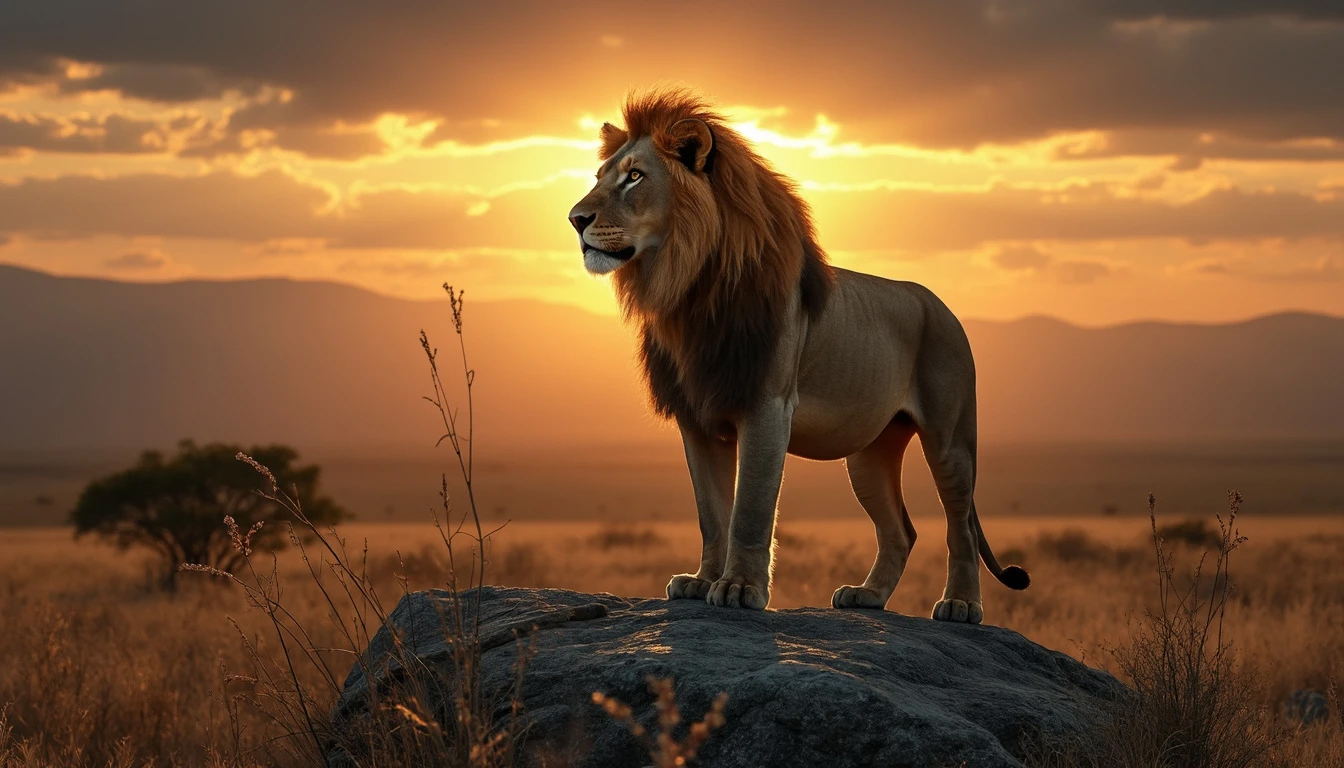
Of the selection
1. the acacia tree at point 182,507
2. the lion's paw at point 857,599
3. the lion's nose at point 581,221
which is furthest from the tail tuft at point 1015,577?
the acacia tree at point 182,507

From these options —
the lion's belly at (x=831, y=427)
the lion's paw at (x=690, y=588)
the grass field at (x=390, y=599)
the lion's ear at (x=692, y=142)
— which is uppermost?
the lion's ear at (x=692, y=142)

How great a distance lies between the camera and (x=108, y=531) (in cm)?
2689

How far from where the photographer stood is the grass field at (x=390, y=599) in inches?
364

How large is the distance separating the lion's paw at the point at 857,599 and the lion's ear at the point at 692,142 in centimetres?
255

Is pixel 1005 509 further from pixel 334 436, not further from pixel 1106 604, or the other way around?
pixel 334 436

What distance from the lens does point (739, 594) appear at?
6.33 metres

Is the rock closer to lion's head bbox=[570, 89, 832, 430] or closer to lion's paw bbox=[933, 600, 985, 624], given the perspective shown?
lion's paw bbox=[933, 600, 985, 624]

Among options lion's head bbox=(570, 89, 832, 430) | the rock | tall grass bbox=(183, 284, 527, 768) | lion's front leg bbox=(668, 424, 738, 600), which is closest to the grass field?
tall grass bbox=(183, 284, 527, 768)

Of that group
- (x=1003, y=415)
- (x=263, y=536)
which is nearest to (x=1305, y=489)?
(x=263, y=536)

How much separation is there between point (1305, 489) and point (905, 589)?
60.9 metres

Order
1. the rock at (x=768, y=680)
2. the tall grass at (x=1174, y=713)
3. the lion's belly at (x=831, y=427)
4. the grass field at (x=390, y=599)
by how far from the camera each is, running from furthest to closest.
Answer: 1. the grass field at (x=390, y=599)
2. the lion's belly at (x=831, y=427)
3. the tall grass at (x=1174, y=713)
4. the rock at (x=768, y=680)

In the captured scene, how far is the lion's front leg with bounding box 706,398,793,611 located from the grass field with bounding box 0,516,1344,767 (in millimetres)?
1402

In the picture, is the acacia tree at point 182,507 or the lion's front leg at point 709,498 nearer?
the lion's front leg at point 709,498

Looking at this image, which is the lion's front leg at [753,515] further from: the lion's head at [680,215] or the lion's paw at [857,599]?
the lion's paw at [857,599]
